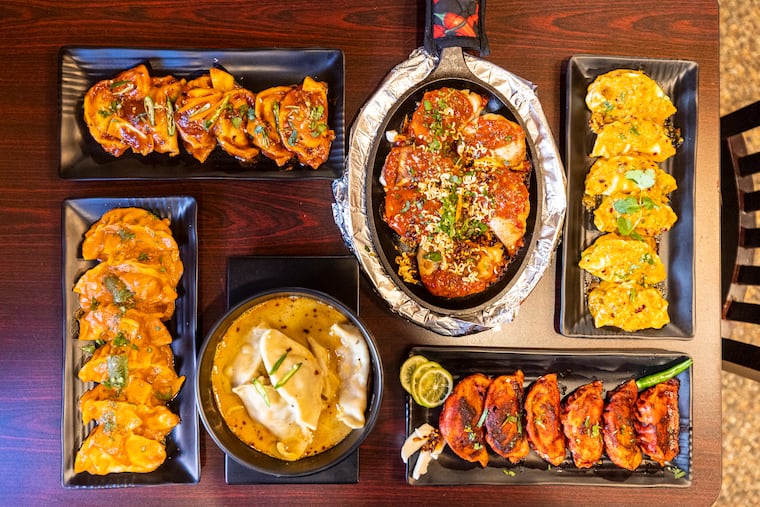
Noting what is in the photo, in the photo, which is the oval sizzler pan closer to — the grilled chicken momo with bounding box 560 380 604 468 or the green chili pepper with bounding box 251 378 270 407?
the grilled chicken momo with bounding box 560 380 604 468

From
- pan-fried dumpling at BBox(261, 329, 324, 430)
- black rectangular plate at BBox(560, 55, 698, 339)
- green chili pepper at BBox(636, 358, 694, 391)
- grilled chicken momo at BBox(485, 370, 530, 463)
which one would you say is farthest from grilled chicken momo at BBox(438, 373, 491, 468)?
green chili pepper at BBox(636, 358, 694, 391)

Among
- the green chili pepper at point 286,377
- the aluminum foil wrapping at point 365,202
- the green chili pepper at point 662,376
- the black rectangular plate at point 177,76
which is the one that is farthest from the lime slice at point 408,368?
the green chili pepper at point 662,376

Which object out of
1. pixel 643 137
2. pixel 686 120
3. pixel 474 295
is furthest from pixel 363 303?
pixel 686 120

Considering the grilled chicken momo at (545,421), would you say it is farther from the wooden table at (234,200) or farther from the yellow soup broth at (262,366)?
the yellow soup broth at (262,366)

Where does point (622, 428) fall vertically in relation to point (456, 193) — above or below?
below

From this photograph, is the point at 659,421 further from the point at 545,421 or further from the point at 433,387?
the point at 433,387

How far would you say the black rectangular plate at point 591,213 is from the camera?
2717 mm

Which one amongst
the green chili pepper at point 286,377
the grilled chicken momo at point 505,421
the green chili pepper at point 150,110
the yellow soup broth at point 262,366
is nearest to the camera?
the green chili pepper at point 286,377

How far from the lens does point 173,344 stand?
264 centimetres

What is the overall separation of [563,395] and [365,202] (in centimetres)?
137

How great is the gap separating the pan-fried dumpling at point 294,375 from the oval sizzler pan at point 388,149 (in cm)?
52

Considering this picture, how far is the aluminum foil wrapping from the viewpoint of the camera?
2605 mm

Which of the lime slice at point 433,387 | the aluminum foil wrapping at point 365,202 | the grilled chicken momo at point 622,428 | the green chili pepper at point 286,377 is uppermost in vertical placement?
the aluminum foil wrapping at point 365,202

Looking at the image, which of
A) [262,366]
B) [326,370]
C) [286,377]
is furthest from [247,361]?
[326,370]
